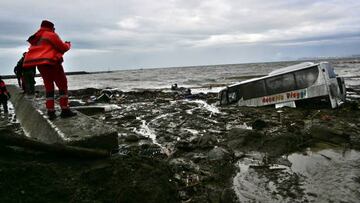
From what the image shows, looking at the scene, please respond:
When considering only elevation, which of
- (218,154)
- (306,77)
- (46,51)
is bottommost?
(218,154)

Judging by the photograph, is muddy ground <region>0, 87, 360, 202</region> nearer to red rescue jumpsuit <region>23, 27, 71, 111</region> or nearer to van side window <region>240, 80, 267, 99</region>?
red rescue jumpsuit <region>23, 27, 71, 111</region>

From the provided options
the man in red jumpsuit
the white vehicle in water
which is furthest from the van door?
the man in red jumpsuit

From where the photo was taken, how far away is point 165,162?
533cm

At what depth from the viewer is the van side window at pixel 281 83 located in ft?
43.5

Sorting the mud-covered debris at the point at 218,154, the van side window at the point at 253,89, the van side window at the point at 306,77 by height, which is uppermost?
the van side window at the point at 306,77

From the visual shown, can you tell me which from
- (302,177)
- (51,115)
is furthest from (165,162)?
(51,115)

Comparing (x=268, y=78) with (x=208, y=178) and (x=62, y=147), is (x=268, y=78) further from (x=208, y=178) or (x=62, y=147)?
(x=62, y=147)

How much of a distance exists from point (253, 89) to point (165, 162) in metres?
10.4

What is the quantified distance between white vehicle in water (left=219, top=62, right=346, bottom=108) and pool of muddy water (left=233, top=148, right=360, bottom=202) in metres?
6.69

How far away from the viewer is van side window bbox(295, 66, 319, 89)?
12.6m

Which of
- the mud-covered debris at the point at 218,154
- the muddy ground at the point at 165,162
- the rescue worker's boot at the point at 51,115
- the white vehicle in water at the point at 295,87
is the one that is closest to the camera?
the muddy ground at the point at 165,162

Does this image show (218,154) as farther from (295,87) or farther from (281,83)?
(281,83)

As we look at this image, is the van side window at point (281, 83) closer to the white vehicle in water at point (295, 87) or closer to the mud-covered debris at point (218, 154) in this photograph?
the white vehicle in water at point (295, 87)

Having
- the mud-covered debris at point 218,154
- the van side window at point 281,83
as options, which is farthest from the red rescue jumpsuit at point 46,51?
the van side window at point 281,83
